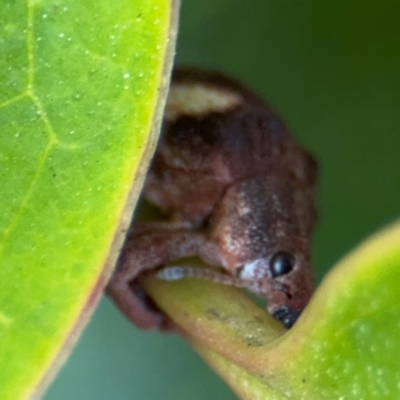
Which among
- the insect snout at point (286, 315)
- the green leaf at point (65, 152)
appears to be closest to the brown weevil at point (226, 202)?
the insect snout at point (286, 315)

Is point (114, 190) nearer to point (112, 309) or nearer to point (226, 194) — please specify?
point (226, 194)

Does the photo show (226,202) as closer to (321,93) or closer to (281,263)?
(281,263)

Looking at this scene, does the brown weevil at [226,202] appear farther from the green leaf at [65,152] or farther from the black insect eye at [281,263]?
the green leaf at [65,152]

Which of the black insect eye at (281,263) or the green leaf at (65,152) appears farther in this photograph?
the black insect eye at (281,263)

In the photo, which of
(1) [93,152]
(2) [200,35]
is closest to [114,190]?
(1) [93,152]

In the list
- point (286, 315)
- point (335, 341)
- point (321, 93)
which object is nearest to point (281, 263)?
point (286, 315)

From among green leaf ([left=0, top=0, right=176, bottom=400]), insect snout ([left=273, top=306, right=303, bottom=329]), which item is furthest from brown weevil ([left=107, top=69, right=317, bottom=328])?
green leaf ([left=0, top=0, right=176, bottom=400])

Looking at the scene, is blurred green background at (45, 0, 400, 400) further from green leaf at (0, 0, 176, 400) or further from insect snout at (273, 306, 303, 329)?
green leaf at (0, 0, 176, 400)
